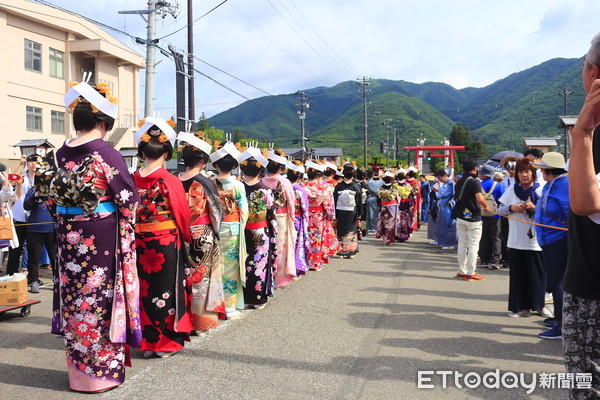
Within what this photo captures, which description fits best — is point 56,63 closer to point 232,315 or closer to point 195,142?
point 195,142

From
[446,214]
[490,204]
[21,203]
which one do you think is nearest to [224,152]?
[21,203]

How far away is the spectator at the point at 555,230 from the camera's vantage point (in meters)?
5.10

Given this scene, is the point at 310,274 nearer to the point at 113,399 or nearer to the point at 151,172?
the point at 151,172

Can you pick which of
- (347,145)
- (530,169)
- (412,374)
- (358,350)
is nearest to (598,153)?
(412,374)

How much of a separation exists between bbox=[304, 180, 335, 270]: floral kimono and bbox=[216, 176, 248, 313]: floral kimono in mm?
3598

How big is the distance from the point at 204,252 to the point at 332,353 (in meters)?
1.90

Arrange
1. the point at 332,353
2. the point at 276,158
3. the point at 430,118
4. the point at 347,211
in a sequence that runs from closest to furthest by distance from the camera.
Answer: the point at 332,353
the point at 276,158
the point at 347,211
the point at 430,118

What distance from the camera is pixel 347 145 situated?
93.2 meters

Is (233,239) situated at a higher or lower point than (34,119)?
lower

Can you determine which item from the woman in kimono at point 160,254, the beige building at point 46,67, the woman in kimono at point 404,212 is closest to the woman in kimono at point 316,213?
the woman in kimono at point 404,212

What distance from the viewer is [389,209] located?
43.9 ft

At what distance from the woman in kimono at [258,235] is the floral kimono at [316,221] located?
2763 millimetres

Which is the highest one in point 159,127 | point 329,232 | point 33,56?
point 33,56

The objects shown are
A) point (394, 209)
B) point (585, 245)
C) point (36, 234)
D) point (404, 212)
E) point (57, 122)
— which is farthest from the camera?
point (57, 122)
